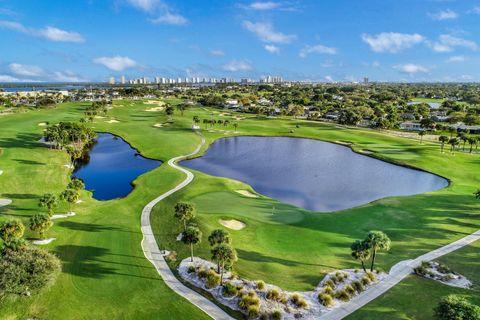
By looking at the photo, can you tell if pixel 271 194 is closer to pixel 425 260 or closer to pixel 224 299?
pixel 425 260

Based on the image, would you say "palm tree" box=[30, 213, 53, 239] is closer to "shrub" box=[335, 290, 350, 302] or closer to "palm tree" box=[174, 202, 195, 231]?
"palm tree" box=[174, 202, 195, 231]

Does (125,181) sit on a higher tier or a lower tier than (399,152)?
lower

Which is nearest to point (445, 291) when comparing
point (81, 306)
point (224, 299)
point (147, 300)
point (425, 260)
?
point (425, 260)

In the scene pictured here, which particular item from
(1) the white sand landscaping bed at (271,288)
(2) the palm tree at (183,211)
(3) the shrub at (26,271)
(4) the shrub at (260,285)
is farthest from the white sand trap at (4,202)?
(4) the shrub at (260,285)

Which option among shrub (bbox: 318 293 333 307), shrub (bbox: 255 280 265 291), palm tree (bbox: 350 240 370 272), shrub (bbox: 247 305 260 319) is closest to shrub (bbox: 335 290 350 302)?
shrub (bbox: 318 293 333 307)

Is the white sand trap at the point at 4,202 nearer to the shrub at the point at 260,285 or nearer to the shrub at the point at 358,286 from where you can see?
the shrub at the point at 260,285

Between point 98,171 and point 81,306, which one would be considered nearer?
point 81,306

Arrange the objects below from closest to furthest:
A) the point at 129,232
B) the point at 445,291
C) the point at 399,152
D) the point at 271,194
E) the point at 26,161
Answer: the point at 445,291
the point at 129,232
the point at 271,194
the point at 26,161
the point at 399,152
